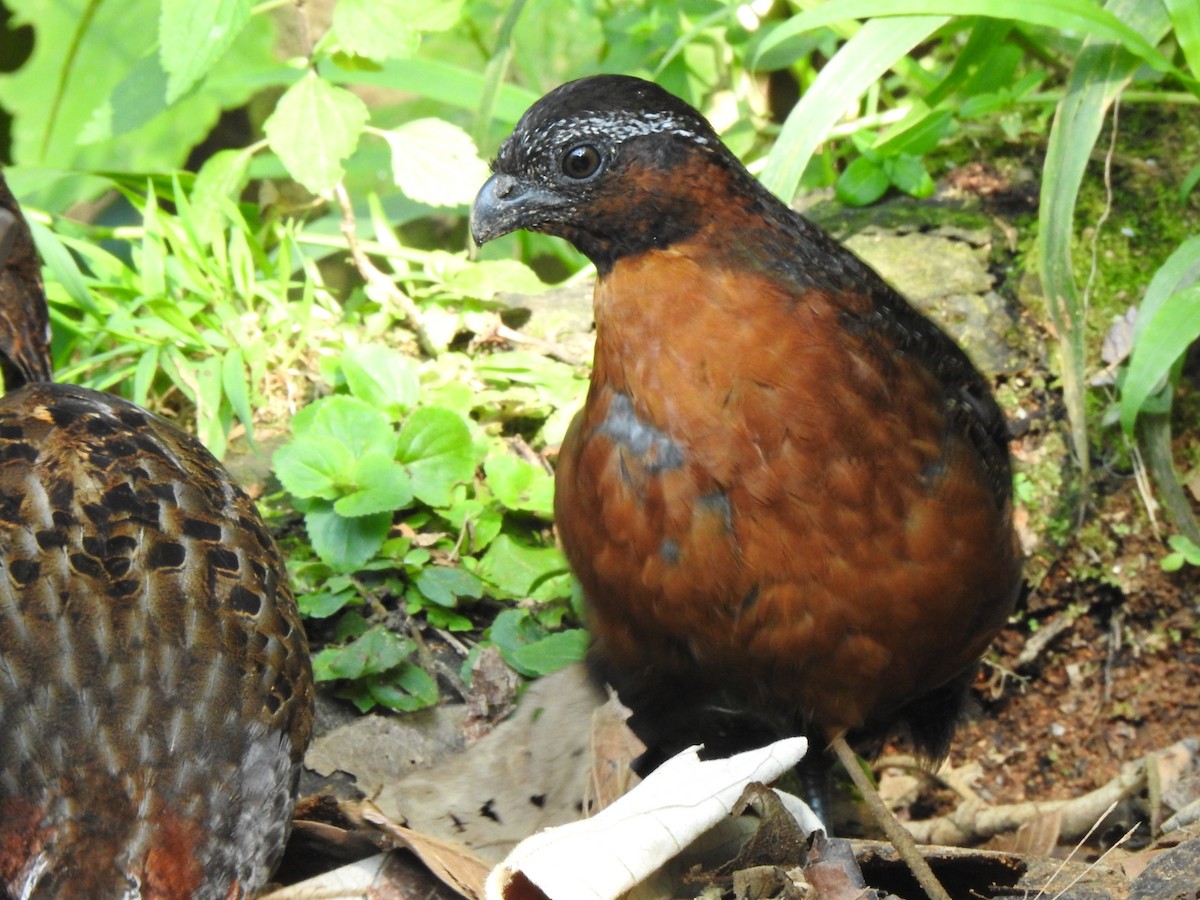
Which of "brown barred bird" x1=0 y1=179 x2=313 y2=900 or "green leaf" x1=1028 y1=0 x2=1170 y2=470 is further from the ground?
"green leaf" x1=1028 y1=0 x2=1170 y2=470

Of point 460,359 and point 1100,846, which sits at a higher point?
point 460,359

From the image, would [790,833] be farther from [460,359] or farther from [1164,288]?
[460,359]

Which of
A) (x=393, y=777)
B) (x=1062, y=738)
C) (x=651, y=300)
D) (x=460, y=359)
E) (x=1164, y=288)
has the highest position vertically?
(x=651, y=300)

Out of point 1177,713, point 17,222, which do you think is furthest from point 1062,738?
point 17,222

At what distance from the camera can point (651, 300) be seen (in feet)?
9.12

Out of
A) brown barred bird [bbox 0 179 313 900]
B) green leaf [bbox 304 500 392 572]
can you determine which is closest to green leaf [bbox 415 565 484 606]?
green leaf [bbox 304 500 392 572]

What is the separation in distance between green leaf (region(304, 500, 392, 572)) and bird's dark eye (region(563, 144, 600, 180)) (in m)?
1.25

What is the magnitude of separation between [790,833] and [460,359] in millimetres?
2180

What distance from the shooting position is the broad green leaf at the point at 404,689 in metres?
3.48

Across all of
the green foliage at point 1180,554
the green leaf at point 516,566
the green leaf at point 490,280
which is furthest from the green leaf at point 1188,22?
the green leaf at point 516,566

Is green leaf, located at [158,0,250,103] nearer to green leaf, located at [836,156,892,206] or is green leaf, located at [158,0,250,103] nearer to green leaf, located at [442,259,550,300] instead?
green leaf, located at [442,259,550,300]

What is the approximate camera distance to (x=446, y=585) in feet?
12.1

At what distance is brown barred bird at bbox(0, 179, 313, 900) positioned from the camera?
244 cm

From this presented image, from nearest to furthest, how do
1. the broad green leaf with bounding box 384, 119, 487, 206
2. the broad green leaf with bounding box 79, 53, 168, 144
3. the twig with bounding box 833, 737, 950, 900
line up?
the twig with bounding box 833, 737, 950, 900 < the broad green leaf with bounding box 384, 119, 487, 206 < the broad green leaf with bounding box 79, 53, 168, 144
